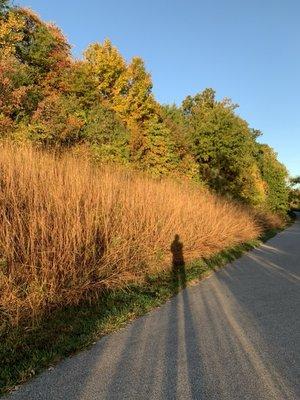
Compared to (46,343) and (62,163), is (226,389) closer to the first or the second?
(46,343)

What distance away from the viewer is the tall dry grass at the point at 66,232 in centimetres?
627

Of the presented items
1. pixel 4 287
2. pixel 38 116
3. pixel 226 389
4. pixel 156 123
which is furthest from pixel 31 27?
pixel 226 389

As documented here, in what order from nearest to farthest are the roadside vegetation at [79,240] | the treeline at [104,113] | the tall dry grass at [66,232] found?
the roadside vegetation at [79,240]
the tall dry grass at [66,232]
the treeline at [104,113]

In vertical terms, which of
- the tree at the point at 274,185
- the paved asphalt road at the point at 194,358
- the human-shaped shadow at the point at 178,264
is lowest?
the paved asphalt road at the point at 194,358

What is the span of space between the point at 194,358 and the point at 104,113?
92.4 ft

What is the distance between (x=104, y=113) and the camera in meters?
31.9

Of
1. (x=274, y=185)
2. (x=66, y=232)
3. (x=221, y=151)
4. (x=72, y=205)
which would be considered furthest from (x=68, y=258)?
(x=274, y=185)

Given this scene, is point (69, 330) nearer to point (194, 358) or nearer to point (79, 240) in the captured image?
point (194, 358)

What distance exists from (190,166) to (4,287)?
36155mm

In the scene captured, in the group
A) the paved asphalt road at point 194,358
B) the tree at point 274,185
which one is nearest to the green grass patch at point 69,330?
the paved asphalt road at point 194,358

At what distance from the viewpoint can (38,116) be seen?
82.1ft

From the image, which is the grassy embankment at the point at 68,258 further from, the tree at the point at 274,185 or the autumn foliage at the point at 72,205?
the tree at the point at 274,185

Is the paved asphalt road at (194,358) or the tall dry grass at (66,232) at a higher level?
the tall dry grass at (66,232)

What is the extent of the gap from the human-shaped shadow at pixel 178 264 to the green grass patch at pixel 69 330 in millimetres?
343
